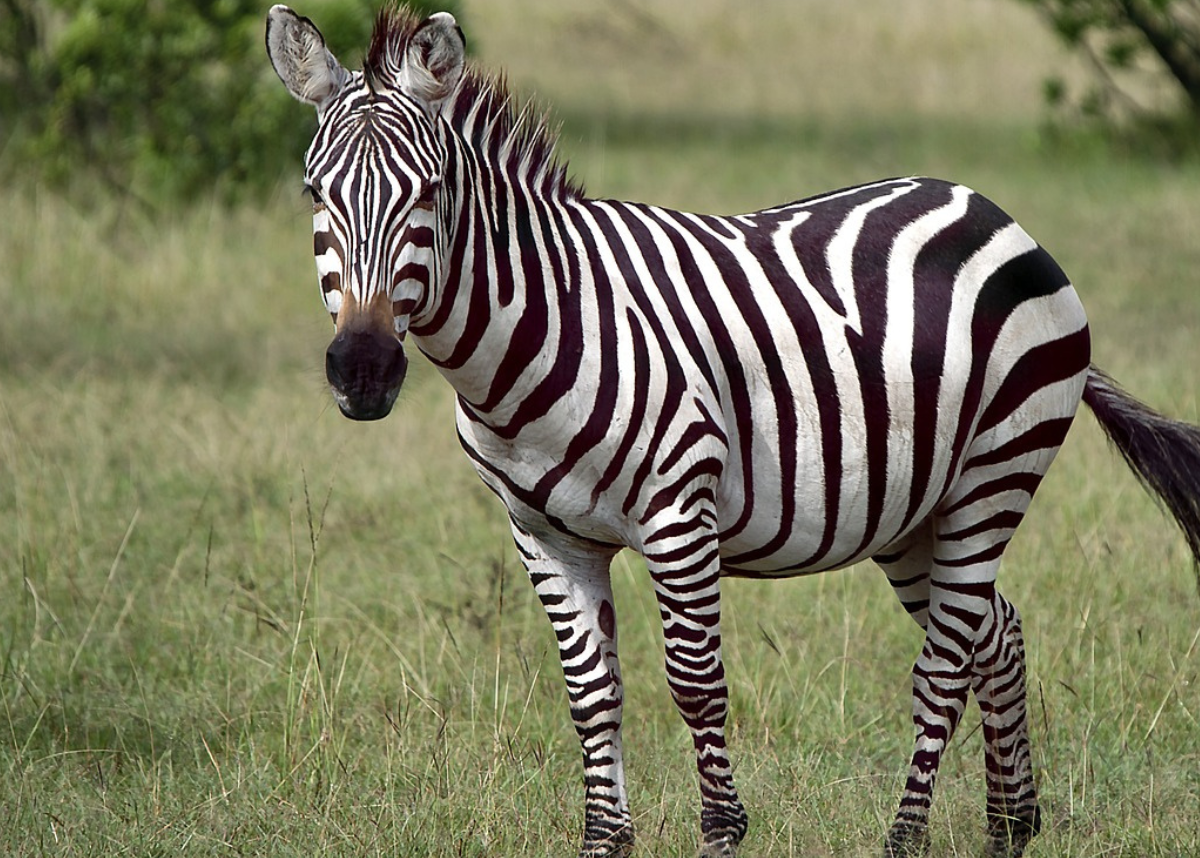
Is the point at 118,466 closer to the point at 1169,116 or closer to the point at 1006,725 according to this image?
the point at 1006,725

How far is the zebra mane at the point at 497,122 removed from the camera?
3.19 m

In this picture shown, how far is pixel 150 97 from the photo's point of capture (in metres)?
A: 11.9

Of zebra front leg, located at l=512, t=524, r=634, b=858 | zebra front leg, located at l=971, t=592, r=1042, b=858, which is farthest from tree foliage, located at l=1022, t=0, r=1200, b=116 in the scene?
zebra front leg, located at l=512, t=524, r=634, b=858

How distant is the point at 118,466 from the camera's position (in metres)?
6.91

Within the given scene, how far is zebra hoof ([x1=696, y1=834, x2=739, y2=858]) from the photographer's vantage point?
11.6 ft

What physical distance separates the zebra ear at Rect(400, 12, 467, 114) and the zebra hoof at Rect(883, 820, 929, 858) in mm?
2073

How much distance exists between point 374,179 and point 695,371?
32.7 inches

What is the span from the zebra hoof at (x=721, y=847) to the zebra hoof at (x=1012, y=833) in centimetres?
81

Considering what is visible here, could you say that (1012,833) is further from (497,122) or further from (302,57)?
(302,57)

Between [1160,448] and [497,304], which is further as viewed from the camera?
[1160,448]

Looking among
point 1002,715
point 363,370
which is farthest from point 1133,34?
point 363,370

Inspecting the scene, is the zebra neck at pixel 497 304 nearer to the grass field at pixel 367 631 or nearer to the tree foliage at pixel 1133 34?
the grass field at pixel 367 631

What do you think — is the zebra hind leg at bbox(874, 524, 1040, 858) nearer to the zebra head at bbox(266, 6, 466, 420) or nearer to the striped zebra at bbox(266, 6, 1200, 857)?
the striped zebra at bbox(266, 6, 1200, 857)

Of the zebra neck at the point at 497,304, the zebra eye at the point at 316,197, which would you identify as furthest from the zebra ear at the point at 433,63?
the zebra eye at the point at 316,197
